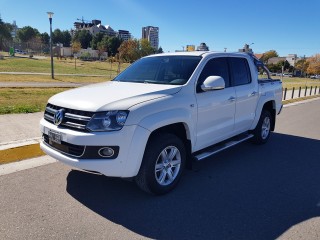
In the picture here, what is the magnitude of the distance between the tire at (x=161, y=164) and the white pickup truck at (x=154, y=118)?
0.04 feet

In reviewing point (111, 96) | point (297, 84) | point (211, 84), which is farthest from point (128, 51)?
point (111, 96)

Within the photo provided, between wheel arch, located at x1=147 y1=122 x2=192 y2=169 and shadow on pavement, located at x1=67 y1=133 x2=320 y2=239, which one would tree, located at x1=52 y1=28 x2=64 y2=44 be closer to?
shadow on pavement, located at x1=67 y1=133 x2=320 y2=239

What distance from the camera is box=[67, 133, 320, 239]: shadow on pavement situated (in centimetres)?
328

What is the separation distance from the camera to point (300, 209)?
376 centimetres

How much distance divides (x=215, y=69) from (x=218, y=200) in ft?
6.85

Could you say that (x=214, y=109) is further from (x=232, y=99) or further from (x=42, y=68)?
(x=42, y=68)

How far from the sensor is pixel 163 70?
4.82 meters

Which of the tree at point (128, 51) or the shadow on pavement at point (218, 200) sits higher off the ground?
the tree at point (128, 51)

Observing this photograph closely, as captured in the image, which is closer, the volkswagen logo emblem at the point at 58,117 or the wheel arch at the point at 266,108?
the volkswagen logo emblem at the point at 58,117

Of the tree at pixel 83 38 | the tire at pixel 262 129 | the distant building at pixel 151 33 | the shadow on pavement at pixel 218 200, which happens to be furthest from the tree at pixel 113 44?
the shadow on pavement at pixel 218 200

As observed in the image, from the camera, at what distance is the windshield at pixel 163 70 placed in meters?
4.51

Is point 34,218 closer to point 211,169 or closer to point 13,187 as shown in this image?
point 13,187

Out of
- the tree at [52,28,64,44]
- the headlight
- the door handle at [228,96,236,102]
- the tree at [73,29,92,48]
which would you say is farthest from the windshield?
Result: the tree at [52,28,64,44]

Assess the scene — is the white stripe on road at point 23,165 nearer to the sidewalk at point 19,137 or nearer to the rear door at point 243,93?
the sidewalk at point 19,137
